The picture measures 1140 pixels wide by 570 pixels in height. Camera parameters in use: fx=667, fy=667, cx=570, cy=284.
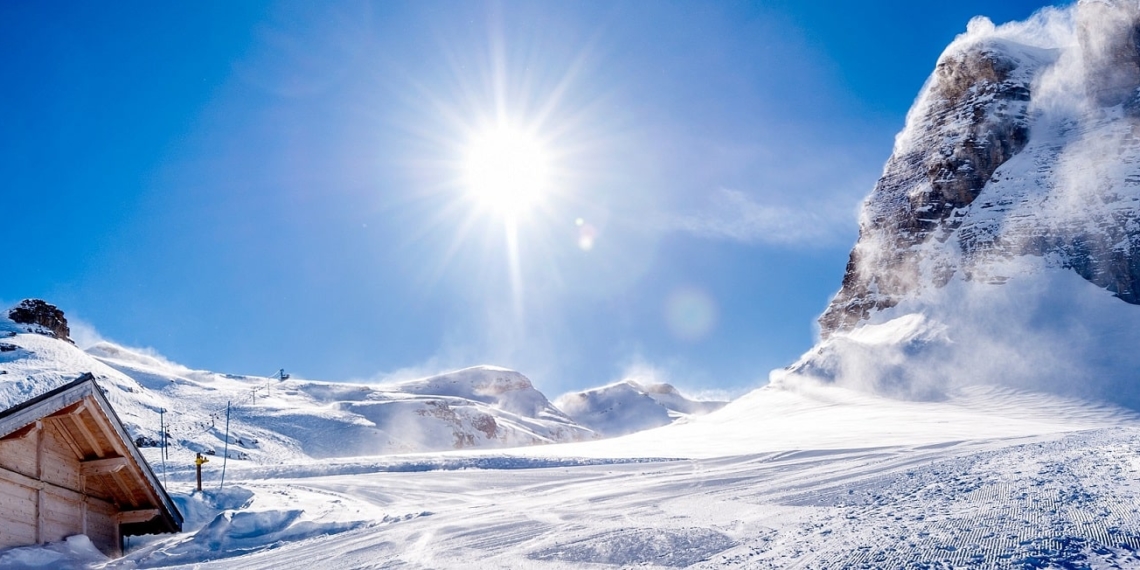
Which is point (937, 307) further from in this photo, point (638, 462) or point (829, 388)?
point (638, 462)

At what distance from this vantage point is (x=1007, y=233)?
68.4 metres

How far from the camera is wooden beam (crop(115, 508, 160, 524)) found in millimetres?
12250

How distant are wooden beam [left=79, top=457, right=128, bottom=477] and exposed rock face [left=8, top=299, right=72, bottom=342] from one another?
65.0 metres

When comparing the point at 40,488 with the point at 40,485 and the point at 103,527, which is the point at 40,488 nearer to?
the point at 40,485

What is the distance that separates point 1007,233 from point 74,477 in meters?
78.5

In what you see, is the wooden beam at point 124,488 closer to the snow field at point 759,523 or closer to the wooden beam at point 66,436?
the wooden beam at point 66,436

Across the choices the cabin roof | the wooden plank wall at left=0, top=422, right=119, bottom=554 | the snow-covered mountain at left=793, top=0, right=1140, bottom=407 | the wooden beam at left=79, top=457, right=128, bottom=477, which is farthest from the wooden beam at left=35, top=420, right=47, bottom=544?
the snow-covered mountain at left=793, top=0, right=1140, bottom=407

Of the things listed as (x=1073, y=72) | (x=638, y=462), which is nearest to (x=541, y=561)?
(x=638, y=462)

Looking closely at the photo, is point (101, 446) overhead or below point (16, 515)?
overhead

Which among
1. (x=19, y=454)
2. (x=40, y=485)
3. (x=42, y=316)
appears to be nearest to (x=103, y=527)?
(x=40, y=485)

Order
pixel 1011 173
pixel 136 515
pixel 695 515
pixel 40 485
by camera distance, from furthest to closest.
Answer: pixel 1011 173 < pixel 136 515 < pixel 40 485 < pixel 695 515

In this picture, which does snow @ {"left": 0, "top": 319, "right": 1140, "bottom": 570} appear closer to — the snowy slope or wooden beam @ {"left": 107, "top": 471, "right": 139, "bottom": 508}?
wooden beam @ {"left": 107, "top": 471, "right": 139, "bottom": 508}

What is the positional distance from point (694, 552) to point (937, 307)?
67.7 meters

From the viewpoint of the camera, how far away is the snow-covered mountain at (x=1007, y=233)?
52.3 metres
